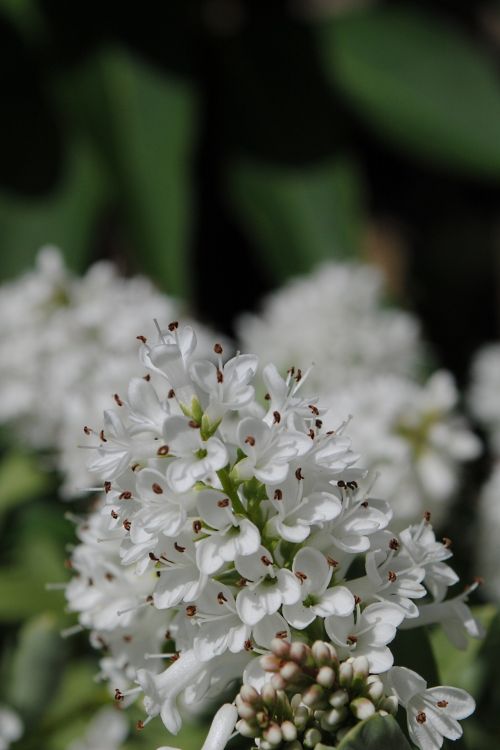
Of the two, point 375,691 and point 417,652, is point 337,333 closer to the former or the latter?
point 417,652

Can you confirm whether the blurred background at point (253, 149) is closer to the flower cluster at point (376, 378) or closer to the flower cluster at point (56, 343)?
the flower cluster at point (376, 378)

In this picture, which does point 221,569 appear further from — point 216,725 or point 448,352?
point 448,352

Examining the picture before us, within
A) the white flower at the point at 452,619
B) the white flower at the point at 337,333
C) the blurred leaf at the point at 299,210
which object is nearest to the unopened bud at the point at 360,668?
the white flower at the point at 452,619

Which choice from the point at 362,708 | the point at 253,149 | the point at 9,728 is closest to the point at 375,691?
the point at 362,708

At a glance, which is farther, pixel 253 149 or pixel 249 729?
pixel 253 149

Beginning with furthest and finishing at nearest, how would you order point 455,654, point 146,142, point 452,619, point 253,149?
point 253,149 → point 146,142 → point 455,654 → point 452,619
